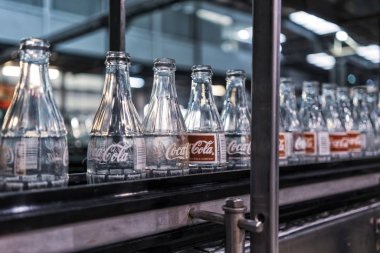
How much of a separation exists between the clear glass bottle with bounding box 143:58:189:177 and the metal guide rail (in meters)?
0.05

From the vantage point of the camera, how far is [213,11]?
25.0 ft

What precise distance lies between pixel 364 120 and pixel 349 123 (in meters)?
0.12

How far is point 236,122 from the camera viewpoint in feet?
3.09

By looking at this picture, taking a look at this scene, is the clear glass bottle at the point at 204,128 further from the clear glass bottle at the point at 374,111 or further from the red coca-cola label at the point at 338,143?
the clear glass bottle at the point at 374,111

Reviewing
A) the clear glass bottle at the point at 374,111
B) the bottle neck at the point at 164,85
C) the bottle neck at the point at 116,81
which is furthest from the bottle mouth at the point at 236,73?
the clear glass bottle at the point at 374,111

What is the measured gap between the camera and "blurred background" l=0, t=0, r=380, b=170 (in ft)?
5.56

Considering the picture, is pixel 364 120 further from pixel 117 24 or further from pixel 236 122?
pixel 117 24

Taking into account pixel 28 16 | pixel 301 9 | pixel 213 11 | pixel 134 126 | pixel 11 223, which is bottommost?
pixel 11 223

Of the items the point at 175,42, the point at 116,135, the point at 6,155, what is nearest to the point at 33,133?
the point at 6,155

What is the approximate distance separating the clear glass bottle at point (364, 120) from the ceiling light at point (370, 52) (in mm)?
838

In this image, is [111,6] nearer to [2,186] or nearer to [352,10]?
[2,186]

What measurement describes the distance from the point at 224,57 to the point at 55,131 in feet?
→ 25.8

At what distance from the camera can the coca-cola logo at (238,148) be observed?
2.82 feet

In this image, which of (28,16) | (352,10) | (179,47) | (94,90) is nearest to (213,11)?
(179,47)
